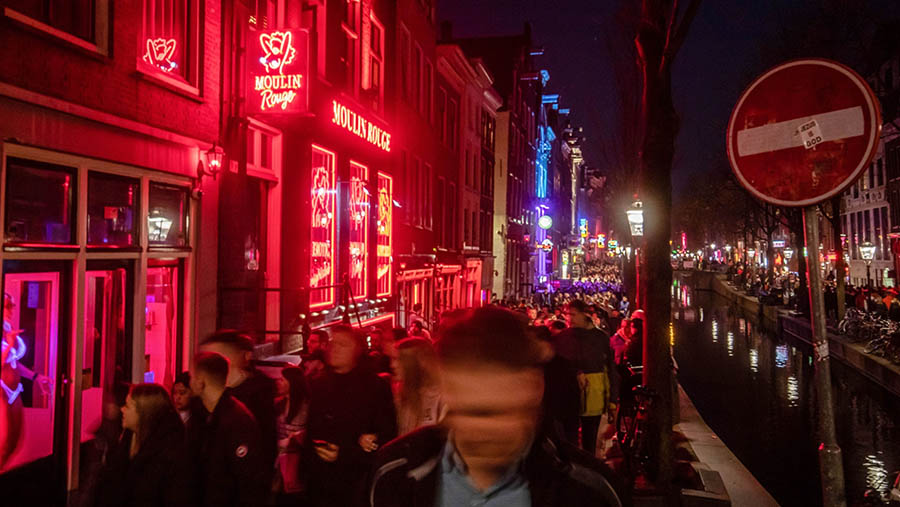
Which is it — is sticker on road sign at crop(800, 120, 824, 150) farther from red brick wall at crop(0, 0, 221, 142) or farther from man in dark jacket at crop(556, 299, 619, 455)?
red brick wall at crop(0, 0, 221, 142)

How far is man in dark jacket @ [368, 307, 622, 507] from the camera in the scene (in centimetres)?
207

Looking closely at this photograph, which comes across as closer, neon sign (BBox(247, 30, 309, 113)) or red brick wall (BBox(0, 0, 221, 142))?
red brick wall (BBox(0, 0, 221, 142))

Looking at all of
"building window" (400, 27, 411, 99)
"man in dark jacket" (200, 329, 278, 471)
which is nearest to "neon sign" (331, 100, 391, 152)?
"building window" (400, 27, 411, 99)

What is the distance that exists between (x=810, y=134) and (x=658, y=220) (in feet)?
11.5

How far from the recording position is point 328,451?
16.6 ft

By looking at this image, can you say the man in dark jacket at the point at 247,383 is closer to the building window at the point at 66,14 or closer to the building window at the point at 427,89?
the building window at the point at 66,14

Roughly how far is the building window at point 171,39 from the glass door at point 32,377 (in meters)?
3.16

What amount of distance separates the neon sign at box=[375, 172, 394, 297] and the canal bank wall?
38.7ft

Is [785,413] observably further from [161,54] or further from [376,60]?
[161,54]

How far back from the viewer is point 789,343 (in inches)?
1098

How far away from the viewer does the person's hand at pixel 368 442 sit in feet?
16.4

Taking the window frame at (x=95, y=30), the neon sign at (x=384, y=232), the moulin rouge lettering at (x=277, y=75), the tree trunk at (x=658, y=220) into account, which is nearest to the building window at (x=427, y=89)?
the neon sign at (x=384, y=232)

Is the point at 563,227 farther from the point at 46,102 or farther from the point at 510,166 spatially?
the point at 46,102

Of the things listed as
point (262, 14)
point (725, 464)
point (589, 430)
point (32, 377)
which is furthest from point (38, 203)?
point (725, 464)
